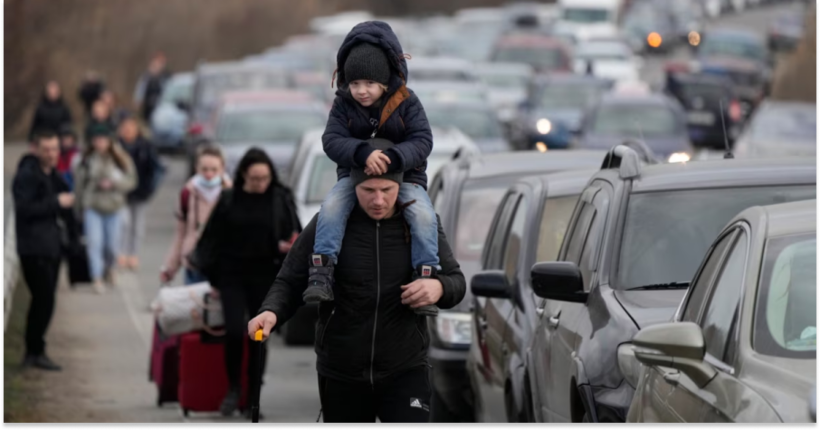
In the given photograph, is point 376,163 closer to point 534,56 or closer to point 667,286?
point 667,286

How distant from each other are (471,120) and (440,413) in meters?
13.6

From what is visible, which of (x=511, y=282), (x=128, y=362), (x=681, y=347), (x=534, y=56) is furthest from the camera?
(x=534, y=56)

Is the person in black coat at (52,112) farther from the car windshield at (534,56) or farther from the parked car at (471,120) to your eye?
the car windshield at (534,56)

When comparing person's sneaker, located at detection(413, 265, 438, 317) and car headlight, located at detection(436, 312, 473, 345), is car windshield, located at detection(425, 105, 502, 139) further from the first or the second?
person's sneaker, located at detection(413, 265, 438, 317)

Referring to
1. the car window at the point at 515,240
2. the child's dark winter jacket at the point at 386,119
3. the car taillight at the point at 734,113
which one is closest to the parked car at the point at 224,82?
the car taillight at the point at 734,113

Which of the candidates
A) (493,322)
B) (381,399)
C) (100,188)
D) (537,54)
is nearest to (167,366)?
(493,322)

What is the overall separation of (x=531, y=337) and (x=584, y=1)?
6111cm

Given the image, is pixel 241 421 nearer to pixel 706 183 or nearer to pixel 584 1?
pixel 706 183

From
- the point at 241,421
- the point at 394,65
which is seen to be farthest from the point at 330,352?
the point at 241,421

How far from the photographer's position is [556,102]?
111 feet

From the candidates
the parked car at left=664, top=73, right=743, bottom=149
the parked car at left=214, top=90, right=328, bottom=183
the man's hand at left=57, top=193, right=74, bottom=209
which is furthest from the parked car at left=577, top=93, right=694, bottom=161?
the man's hand at left=57, top=193, right=74, bottom=209

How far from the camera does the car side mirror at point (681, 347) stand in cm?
552

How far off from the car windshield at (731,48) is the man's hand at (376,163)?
53005mm

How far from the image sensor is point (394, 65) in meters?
6.80
